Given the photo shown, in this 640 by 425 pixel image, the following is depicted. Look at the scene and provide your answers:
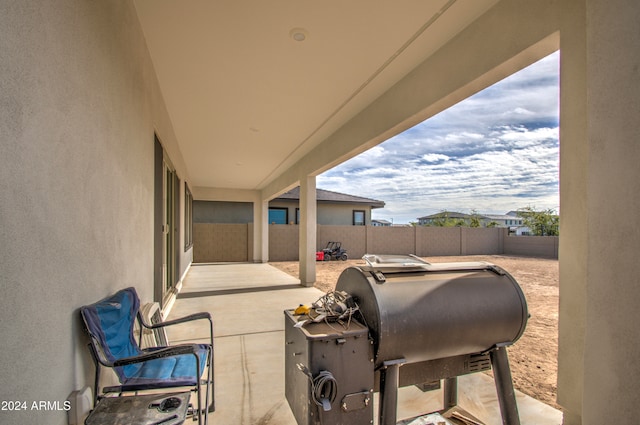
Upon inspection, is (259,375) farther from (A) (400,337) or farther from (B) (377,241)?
(B) (377,241)

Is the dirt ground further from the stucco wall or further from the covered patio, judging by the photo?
the stucco wall

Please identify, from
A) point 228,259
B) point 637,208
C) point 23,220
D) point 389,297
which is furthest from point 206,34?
point 228,259

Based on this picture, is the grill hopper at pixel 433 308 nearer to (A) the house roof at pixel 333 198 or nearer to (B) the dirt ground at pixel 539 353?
(B) the dirt ground at pixel 539 353

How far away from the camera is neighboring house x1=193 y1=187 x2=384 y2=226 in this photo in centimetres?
1508

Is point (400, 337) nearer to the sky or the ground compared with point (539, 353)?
nearer to the sky

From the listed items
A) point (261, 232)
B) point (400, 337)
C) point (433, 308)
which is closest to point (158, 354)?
point (400, 337)

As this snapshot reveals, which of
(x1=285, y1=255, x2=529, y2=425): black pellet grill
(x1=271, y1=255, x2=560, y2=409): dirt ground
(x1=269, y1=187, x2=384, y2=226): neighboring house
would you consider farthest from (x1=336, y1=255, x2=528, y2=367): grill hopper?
(x1=269, y1=187, x2=384, y2=226): neighboring house

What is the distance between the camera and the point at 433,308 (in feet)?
5.97

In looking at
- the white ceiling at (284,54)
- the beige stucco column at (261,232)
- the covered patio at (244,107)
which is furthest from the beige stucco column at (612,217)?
the beige stucco column at (261,232)

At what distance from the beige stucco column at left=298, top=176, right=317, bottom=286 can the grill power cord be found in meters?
5.72

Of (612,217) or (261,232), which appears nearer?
(612,217)

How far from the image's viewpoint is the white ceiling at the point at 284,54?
2598mm

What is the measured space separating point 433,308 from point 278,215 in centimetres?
1486

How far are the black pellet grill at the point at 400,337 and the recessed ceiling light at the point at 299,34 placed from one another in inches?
85.3
